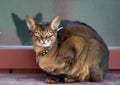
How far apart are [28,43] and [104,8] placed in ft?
2.79

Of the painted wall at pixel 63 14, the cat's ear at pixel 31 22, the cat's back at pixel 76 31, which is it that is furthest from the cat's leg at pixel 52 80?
the painted wall at pixel 63 14

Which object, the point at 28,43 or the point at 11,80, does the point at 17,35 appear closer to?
the point at 28,43

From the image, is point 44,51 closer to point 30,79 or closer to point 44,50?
point 44,50

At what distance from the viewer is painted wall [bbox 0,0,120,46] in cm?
471

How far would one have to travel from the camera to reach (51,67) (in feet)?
13.3

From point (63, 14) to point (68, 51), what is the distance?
0.74 meters

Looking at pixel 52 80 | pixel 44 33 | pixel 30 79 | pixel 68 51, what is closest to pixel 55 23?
pixel 44 33

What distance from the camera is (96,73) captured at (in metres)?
4.14

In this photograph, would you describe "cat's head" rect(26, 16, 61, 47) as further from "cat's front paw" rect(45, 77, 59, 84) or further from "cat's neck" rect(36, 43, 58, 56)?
"cat's front paw" rect(45, 77, 59, 84)

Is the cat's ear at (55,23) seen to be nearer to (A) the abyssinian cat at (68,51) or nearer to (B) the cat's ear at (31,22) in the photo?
(A) the abyssinian cat at (68,51)

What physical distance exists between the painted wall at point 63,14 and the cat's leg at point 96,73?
634mm

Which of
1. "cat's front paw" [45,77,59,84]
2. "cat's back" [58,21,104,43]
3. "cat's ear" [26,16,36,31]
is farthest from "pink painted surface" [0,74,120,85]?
"cat's ear" [26,16,36,31]

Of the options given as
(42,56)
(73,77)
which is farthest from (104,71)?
(42,56)

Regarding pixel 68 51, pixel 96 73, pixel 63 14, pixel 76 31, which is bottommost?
pixel 96 73
